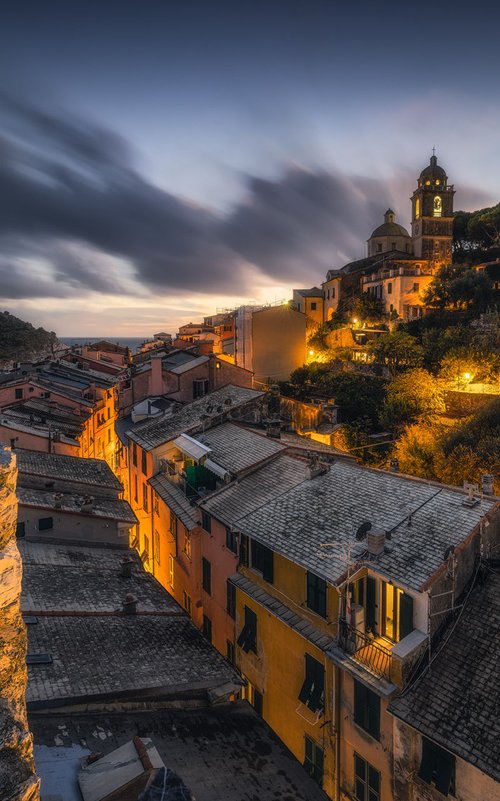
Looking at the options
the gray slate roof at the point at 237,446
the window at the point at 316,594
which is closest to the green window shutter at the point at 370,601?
the window at the point at 316,594

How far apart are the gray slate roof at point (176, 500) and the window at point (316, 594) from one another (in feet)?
24.7

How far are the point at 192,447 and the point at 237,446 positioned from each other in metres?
2.10

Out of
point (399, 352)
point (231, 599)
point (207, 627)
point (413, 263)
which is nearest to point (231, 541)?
point (231, 599)

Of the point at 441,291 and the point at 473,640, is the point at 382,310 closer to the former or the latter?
the point at 441,291

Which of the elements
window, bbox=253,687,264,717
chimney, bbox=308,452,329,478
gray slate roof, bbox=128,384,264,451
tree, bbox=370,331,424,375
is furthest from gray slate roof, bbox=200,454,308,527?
tree, bbox=370,331,424,375

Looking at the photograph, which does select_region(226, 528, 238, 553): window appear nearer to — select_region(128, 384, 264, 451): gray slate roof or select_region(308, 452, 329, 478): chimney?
select_region(308, 452, 329, 478): chimney

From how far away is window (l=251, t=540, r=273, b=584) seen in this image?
16.8 m

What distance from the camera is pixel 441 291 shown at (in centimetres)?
5772

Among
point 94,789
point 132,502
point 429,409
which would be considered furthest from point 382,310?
point 94,789

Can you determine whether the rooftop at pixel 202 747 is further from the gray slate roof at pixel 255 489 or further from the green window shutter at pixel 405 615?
the gray slate roof at pixel 255 489

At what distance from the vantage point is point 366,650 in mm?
13008

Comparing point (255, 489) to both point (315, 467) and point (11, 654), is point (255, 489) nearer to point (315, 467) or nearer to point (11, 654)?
point (315, 467)

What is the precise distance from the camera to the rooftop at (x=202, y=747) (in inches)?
426

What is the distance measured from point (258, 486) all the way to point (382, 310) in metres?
52.1
